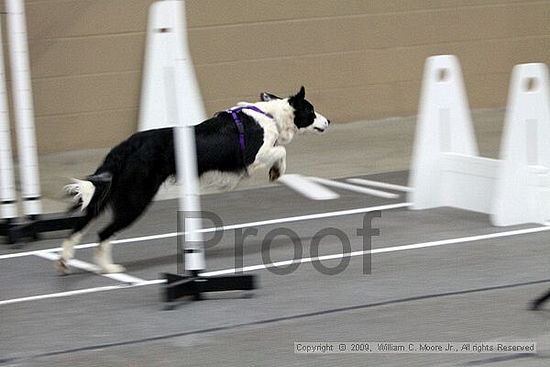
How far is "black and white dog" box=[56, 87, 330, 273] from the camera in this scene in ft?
22.1

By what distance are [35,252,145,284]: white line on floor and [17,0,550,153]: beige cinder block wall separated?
3.71m

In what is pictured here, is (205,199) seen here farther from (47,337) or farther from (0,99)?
(47,337)

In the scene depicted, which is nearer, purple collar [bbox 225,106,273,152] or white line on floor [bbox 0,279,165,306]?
white line on floor [bbox 0,279,165,306]

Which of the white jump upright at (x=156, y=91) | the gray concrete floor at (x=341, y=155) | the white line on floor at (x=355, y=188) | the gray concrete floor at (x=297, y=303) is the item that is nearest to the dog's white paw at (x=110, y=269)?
the gray concrete floor at (x=297, y=303)

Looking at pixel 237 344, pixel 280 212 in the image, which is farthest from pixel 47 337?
pixel 280 212

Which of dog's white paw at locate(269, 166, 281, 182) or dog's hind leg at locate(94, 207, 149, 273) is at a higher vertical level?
dog's white paw at locate(269, 166, 281, 182)

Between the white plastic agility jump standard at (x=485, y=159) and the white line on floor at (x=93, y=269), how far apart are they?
2679 mm

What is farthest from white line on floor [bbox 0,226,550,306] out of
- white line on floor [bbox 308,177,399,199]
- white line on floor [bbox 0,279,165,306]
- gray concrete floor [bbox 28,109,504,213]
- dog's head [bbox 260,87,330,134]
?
gray concrete floor [bbox 28,109,504,213]

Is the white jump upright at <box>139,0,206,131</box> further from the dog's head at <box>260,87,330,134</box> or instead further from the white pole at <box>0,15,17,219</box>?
the dog's head at <box>260,87,330,134</box>

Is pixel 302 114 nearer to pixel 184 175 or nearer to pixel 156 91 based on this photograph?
pixel 184 175

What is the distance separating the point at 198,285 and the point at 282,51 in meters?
6.39

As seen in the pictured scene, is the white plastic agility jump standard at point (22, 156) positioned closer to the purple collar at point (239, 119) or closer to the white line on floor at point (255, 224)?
the white line on floor at point (255, 224)

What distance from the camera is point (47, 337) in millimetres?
5488

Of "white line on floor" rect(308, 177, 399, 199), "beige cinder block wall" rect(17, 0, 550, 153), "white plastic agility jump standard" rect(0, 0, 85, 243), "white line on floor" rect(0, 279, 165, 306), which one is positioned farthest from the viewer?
"beige cinder block wall" rect(17, 0, 550, 153)
